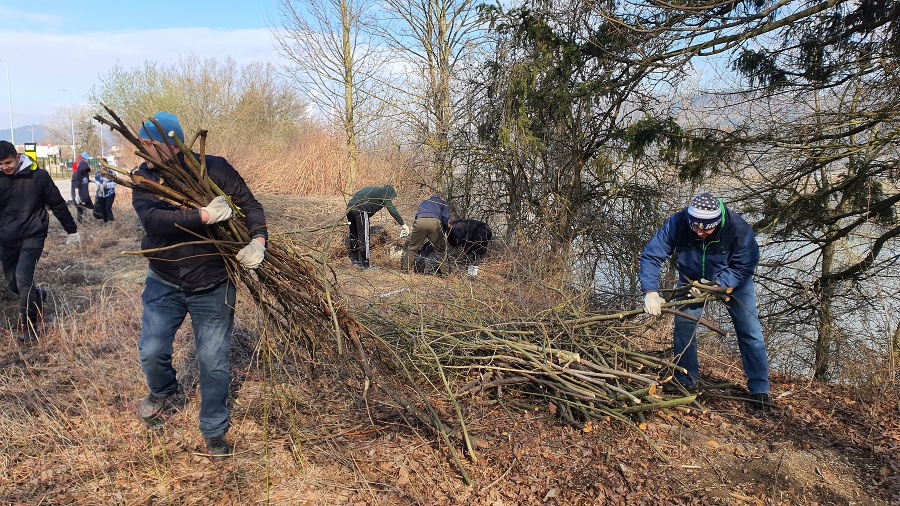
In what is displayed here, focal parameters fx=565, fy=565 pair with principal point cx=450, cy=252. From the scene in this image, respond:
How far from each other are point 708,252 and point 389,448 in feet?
7.93

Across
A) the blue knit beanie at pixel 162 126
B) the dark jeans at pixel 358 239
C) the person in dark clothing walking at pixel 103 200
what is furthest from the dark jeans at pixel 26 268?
the person in dark clothing walking at pixel 103 200

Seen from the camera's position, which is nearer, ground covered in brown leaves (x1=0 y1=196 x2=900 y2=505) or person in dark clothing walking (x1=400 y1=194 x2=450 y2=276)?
ground covered in brown leaves (x1=0 y1=196 x2=900 y2=505)

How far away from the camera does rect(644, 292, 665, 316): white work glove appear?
12.0 feet

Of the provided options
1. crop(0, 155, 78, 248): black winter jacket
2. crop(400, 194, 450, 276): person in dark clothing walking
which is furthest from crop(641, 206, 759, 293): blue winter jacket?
crop(0, 155, 78, 248): black winter jacket

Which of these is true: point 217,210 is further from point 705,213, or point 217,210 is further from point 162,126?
point 705,213

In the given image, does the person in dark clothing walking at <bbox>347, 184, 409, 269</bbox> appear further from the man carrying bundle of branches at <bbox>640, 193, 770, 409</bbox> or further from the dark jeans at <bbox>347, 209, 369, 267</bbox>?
the man carrying bundle of branches at <bbox>640, 193, 770, 409</bbox>

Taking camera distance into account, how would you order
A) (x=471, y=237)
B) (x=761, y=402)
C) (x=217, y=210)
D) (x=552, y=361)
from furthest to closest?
(x=471, y=237), (x=761, y=402), (x=552, y=361), (x=217, y=210)

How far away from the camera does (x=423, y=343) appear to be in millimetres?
3447

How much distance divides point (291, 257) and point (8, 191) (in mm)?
3240

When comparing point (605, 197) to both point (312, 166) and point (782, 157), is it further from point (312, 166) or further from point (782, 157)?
point (312, 166)

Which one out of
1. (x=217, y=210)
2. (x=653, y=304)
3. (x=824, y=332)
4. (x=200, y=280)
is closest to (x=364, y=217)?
(x=653, y=304)

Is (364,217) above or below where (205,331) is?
below

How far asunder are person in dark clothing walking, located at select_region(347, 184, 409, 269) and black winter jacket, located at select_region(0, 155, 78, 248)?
3.42 metres

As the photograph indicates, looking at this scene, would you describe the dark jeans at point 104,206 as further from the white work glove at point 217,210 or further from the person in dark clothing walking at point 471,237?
the white work glove at point 217,210
